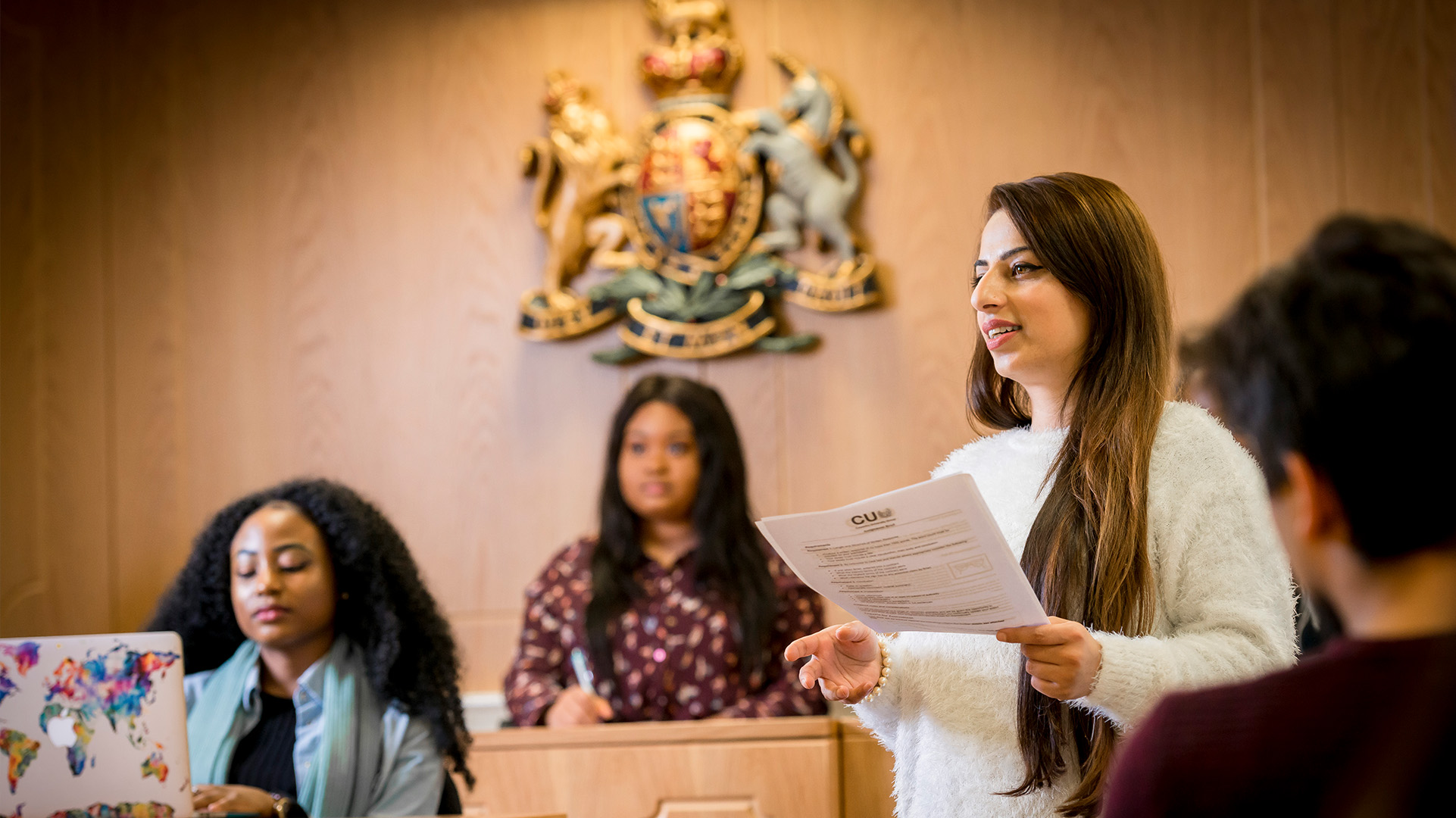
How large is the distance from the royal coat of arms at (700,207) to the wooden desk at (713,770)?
4.57 feet

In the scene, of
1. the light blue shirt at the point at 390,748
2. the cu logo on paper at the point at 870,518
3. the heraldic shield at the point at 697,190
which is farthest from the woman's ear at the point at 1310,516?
the heraldic shield at the point at 697,190

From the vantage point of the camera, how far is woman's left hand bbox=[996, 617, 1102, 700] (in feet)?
4.23

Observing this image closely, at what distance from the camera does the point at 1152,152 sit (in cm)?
344

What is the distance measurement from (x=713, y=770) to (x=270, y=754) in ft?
2.91

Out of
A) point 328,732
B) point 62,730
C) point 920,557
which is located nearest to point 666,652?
point 328,732

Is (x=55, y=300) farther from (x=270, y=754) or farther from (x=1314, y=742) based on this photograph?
(x=1314, y=742)

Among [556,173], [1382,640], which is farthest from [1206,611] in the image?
[556,173]

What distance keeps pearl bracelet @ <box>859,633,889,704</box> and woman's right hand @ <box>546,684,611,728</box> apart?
1185mm

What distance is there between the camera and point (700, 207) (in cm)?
353

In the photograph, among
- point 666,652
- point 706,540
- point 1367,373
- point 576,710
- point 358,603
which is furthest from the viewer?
point 706,540

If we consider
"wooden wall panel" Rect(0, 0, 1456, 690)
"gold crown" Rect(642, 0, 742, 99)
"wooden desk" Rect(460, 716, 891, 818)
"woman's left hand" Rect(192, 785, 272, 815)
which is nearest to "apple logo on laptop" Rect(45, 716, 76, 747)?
"woman's left hand" Rect(192, 785, 272, 815)

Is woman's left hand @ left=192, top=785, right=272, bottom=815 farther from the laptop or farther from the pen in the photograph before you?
the pen

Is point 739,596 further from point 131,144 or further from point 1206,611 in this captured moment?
point 131,144

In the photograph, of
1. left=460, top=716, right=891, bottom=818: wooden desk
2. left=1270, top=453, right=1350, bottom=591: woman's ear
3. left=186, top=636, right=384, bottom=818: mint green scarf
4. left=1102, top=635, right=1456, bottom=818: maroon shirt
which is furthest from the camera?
left=460, top=716, right=891, bottom=818: wooden desk
